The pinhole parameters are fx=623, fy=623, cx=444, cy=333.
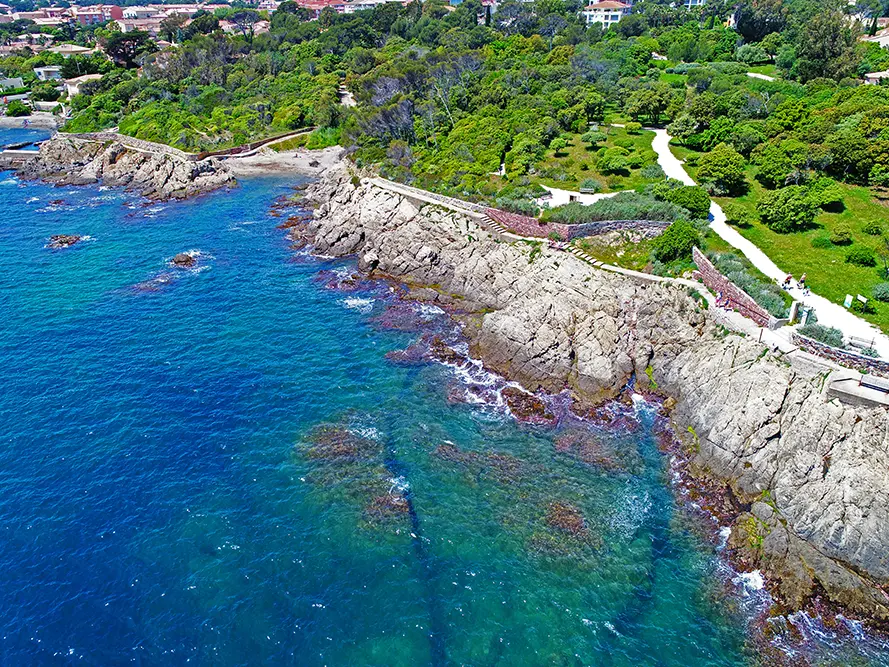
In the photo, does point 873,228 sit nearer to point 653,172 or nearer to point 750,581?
point 653,172

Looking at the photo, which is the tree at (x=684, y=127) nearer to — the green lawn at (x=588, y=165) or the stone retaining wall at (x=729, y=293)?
the green lawn at (x=588, y=165)

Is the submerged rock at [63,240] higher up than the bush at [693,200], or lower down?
lower down

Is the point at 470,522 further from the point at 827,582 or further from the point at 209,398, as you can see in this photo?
the point at 209,398

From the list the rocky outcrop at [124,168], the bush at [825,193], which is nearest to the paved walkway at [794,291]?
the bush at [825,193]

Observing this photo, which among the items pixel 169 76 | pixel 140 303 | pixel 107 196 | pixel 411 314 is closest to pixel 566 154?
pixel 411 314

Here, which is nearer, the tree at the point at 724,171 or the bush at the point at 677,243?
the bush at the point at 677,243

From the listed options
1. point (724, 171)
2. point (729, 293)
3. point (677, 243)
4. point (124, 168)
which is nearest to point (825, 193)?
point (724, 171)
